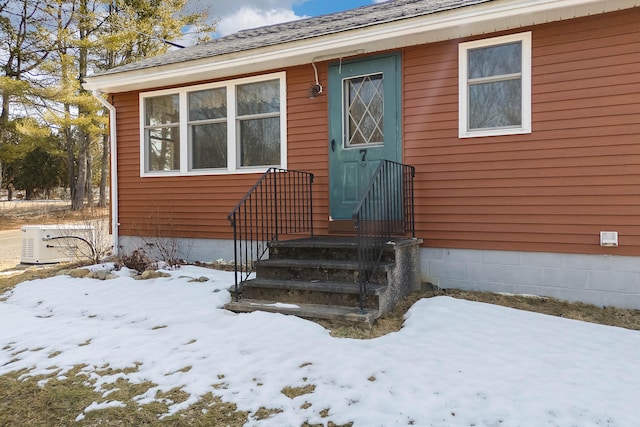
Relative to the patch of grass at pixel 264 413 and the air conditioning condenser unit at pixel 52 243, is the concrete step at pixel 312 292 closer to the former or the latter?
the patch of grass at pixel 264 413

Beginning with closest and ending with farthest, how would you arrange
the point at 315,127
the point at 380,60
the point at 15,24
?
the point at 380,60, the point at 315,127, the point at 15,24

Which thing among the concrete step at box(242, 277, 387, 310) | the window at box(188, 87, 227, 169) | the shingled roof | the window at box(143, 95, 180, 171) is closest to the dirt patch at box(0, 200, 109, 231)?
the window at box(143, 95, 180, 171)

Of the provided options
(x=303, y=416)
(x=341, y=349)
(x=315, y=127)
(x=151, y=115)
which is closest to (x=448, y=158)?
(x=315, y=127)

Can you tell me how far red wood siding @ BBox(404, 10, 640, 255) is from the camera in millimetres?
4516

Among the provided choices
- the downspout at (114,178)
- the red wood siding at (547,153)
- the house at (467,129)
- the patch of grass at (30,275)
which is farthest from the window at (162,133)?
the red wood siding at (547,153)

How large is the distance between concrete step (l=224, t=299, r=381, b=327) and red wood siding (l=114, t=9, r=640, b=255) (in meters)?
1.82

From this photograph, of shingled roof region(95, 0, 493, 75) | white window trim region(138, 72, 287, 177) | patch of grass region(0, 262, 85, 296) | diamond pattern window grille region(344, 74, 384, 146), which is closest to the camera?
shingled roof region(95, 0, 493, 75)

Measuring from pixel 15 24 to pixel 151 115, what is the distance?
613 inches

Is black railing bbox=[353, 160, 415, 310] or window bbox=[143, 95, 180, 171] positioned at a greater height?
window bbox=[143, 95, 180, 171]

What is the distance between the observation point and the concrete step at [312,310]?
3895mm

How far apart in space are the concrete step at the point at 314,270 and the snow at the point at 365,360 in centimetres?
53

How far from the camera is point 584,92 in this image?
15.3 feet

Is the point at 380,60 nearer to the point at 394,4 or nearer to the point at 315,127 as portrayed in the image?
the point at 315,127

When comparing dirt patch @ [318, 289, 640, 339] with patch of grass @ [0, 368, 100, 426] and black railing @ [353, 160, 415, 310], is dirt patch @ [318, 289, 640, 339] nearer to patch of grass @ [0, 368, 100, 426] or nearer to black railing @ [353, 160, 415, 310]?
black railing @ [353, 160, 415, 310]
